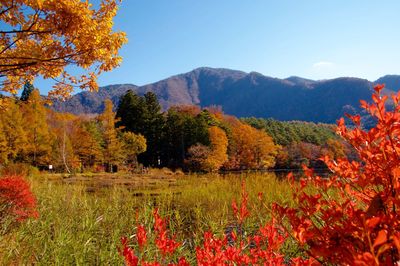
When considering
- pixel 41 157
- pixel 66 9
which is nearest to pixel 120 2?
pixel 66 9

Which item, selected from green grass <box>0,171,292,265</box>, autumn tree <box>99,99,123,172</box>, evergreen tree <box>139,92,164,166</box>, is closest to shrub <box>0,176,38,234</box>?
green grass <box>0,171,292,265</box>

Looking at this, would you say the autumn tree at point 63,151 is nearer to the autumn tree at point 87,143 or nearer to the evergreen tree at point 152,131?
the autumn tree at point 87,143

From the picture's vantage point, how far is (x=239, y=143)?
157 ft

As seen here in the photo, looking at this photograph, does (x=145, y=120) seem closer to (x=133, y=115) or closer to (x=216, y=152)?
(x=133, y=115)

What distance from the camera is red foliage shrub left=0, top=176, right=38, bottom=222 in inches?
226

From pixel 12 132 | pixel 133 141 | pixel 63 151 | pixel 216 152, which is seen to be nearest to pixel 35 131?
pixel 12 132

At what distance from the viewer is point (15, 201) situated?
5.85m

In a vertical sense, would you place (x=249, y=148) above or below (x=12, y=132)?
below

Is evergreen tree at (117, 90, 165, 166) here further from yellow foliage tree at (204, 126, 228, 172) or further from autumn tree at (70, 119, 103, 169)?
yellow foliage tree at (204, 126, 228, 172)

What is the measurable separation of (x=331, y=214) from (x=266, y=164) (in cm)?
4870

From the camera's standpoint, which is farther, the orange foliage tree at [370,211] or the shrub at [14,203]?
the shrub at [14,203]

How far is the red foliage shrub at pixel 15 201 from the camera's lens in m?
5.74

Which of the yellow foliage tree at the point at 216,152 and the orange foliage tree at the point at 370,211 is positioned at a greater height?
the orange foliage tree at the point at 370,211

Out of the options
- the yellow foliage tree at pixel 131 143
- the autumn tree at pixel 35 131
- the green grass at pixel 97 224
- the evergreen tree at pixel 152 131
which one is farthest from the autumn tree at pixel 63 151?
the green grass at pixel 97 224
